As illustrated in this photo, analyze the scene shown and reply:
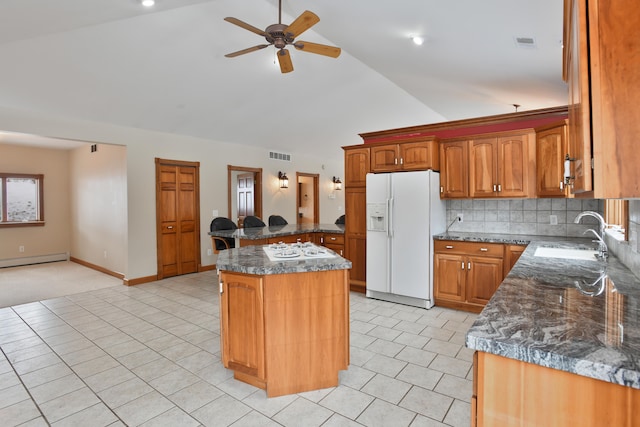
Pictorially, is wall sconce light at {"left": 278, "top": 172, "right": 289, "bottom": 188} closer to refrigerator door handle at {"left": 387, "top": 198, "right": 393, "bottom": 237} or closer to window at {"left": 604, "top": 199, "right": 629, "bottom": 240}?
refrigerator door handle at {"left": 387, "top": 198, "right": 393, "bottom": 237}

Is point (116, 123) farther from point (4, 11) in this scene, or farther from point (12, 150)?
point (12, 150)

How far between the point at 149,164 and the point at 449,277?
5049mm

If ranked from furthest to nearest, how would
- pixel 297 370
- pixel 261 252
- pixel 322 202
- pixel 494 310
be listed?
pixel 322 202 → pixel 261 252 → pixel 297 370 → pixel 494 310

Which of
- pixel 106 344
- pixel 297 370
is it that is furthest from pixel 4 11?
pixel 297 370

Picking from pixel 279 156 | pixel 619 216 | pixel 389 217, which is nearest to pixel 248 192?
pixel 279 156

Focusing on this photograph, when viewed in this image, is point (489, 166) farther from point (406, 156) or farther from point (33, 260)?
point (33, 260)

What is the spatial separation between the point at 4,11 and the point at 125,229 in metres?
3.70

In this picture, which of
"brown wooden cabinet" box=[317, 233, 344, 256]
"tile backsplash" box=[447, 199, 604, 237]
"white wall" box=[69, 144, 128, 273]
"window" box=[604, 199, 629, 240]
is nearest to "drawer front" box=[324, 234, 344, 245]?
"brown wooden cabinet" box=[317, 233, 344, 256]

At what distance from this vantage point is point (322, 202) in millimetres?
9500

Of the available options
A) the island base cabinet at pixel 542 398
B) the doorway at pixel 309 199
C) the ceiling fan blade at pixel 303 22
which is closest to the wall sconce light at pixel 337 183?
the doorway at pixel 309 199

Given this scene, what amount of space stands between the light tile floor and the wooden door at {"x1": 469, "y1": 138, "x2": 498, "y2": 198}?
4.95 ft

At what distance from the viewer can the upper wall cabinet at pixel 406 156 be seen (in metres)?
4.16

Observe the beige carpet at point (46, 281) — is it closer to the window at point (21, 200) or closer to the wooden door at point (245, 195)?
the window at point (21, 200)

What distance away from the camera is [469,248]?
3941mm
